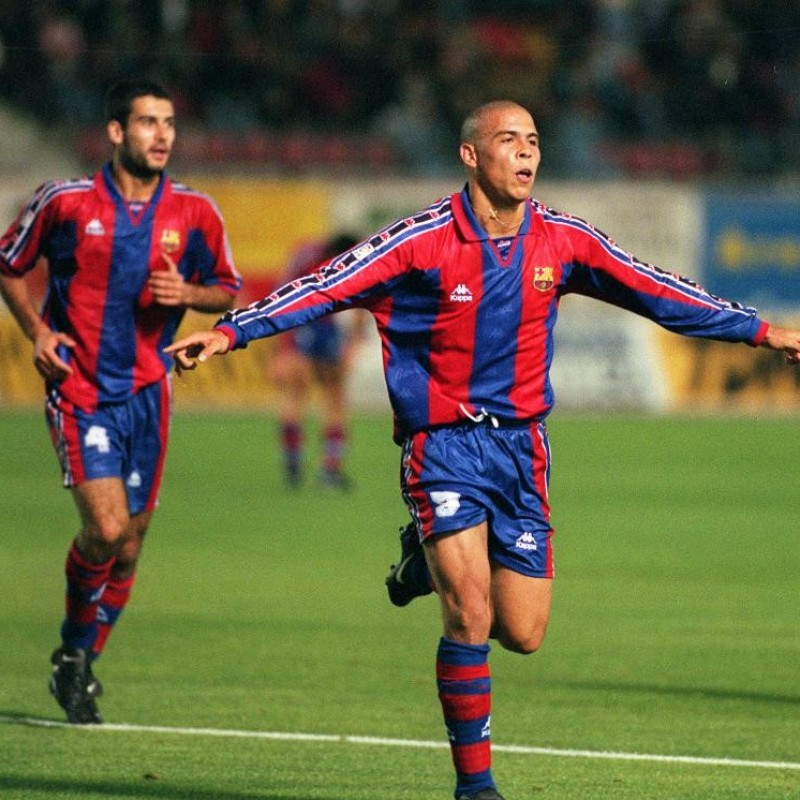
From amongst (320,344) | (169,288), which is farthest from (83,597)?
(320,344)

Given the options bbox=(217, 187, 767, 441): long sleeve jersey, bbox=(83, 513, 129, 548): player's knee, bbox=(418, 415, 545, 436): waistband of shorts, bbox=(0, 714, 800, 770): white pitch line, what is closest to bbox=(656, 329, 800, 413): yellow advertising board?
bbox=(83, 513, 129, 548): player's knee

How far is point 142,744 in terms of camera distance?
7.19 meters

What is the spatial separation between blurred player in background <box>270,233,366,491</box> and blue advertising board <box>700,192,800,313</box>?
28.5 ft

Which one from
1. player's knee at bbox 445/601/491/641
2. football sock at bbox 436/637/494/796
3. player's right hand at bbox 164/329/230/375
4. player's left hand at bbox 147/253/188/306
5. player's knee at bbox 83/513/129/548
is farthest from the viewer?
player's knee at bbox 83/513/129/548

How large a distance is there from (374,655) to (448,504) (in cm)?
333

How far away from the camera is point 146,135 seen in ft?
26.6

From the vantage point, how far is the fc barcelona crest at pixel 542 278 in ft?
20.8

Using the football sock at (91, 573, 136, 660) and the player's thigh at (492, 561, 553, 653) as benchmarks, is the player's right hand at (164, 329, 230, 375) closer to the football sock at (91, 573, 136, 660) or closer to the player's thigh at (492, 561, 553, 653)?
the player's thigh at (492, 561, 553, 653)

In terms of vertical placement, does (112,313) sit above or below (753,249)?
below

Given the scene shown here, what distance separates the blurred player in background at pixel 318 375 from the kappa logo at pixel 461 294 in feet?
34.4

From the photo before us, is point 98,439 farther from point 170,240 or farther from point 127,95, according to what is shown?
point 127,95

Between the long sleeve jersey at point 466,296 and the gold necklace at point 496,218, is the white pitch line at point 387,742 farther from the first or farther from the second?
the gold necklace at point 496,218

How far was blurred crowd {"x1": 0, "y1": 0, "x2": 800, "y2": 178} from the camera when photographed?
26.0 metres

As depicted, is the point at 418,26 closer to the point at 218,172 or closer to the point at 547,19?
the point at 547,19
